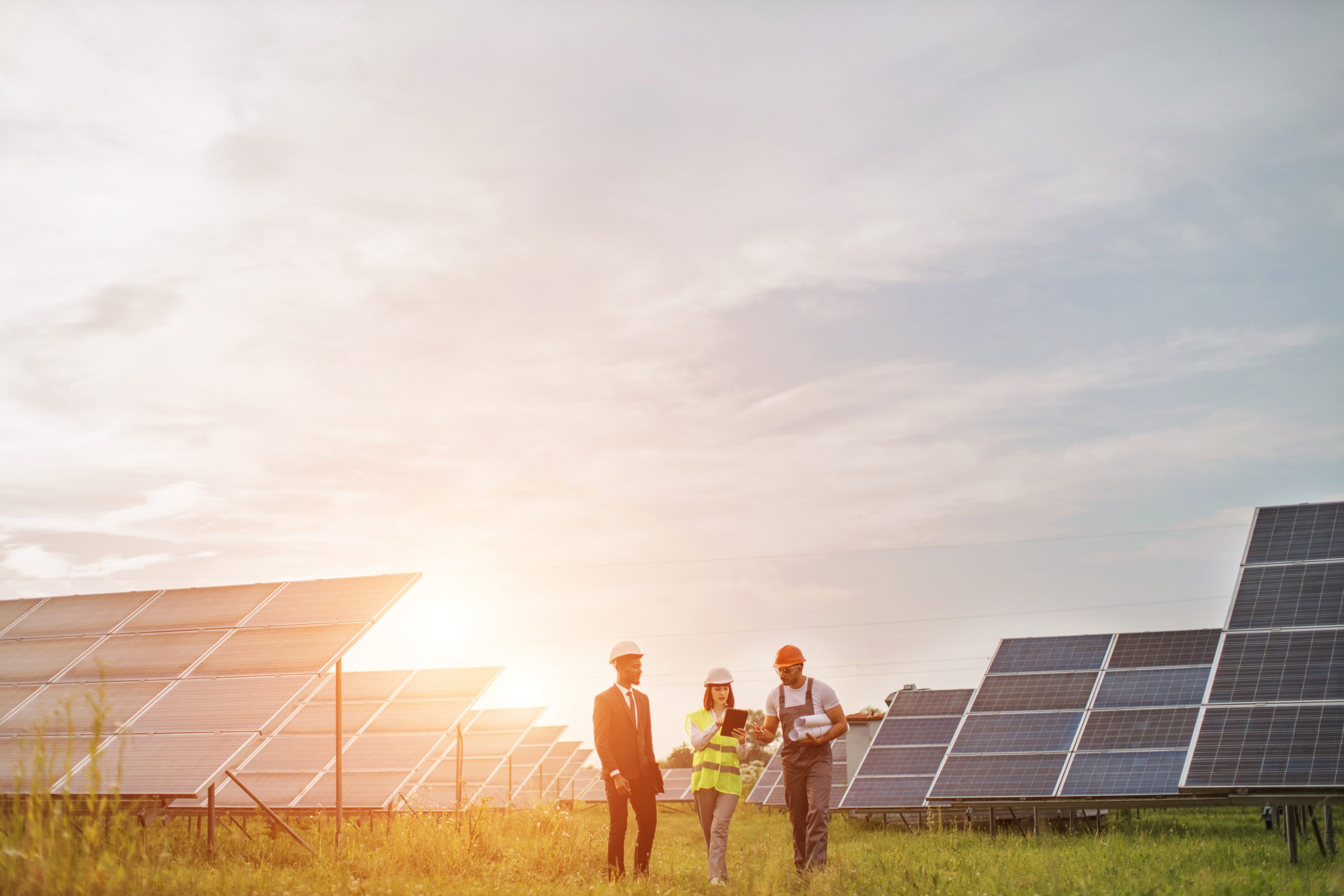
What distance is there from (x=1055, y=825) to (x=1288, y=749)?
10159 millimetres

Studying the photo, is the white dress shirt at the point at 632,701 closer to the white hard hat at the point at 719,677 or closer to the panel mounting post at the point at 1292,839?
the white hard hat at the point at 719,677

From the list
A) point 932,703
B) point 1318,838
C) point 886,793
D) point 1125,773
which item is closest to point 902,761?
point 886,793

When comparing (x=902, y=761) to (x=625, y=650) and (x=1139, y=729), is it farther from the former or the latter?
(x=625, y=650)

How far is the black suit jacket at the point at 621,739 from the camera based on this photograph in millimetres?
9984

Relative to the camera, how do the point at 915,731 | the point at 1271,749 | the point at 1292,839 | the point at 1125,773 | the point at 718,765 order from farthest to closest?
1. the point at 915,731
2. the point at 1125,773
3. the point at 1271,749
4. the point at 1292,839
5. the point at 718,765

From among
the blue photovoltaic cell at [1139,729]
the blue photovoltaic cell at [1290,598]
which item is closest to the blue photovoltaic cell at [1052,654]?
the blue photovoltaic cell at [1139,729]

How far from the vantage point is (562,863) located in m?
11.0

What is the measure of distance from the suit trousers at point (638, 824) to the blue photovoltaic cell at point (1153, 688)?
1125cm

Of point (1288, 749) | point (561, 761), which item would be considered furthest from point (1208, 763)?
point (561, 761)

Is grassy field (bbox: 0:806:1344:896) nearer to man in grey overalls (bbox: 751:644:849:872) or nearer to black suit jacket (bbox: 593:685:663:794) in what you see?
man in grey overalls (bbox: 751:644:849:872)

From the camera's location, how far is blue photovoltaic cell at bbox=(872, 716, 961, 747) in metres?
24.3

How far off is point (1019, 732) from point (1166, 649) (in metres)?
3.39

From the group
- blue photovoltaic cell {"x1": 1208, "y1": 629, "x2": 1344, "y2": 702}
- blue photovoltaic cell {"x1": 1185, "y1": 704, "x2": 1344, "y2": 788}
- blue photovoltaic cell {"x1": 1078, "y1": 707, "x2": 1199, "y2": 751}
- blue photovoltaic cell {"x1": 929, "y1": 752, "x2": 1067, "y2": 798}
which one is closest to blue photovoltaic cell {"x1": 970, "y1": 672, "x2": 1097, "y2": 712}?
blue photovoltaic cell {"x1": 1078, "y1": 707, "x2": 1199, "y2": 751}

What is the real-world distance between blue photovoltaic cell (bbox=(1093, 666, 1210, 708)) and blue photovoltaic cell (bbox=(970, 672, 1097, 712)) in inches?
12.9
